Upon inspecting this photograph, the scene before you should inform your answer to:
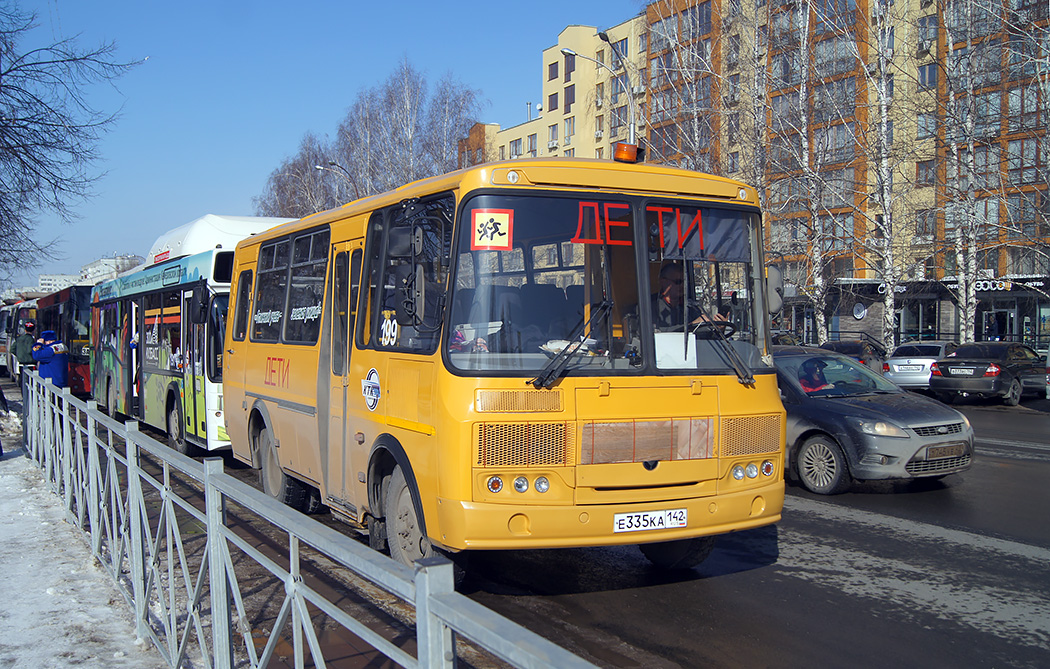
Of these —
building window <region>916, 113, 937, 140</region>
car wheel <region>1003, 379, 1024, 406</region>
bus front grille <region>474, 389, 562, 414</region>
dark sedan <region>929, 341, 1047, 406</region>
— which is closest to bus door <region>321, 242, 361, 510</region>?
bus front grille <region>474, 389, 562, 414</region>

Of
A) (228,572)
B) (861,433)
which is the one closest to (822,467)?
(861,433)

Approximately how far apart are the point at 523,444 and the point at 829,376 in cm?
640

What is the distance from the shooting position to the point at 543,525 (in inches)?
207

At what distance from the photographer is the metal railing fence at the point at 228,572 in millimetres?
2264

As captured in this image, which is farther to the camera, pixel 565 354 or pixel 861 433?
pixel 861 433

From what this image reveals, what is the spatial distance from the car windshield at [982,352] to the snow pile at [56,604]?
20883 mm

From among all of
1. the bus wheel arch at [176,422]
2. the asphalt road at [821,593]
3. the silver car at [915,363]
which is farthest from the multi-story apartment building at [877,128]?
the bus wheel arch at [176,422]

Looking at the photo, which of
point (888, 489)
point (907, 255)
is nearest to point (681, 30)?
point (907, 255)

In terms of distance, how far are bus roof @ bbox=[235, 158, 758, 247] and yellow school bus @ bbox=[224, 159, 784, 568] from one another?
0.04ft

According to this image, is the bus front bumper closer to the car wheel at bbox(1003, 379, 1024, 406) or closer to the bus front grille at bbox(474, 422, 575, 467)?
the bus front grille at bbox(474, 422, 575, 467)

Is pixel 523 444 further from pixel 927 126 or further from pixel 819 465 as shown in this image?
pixel 927 126

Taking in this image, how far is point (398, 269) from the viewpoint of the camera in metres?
5.99

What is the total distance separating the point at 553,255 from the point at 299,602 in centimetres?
304

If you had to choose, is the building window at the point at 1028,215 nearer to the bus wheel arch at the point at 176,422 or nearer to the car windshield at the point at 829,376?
the car windshield at the point at 829,376
